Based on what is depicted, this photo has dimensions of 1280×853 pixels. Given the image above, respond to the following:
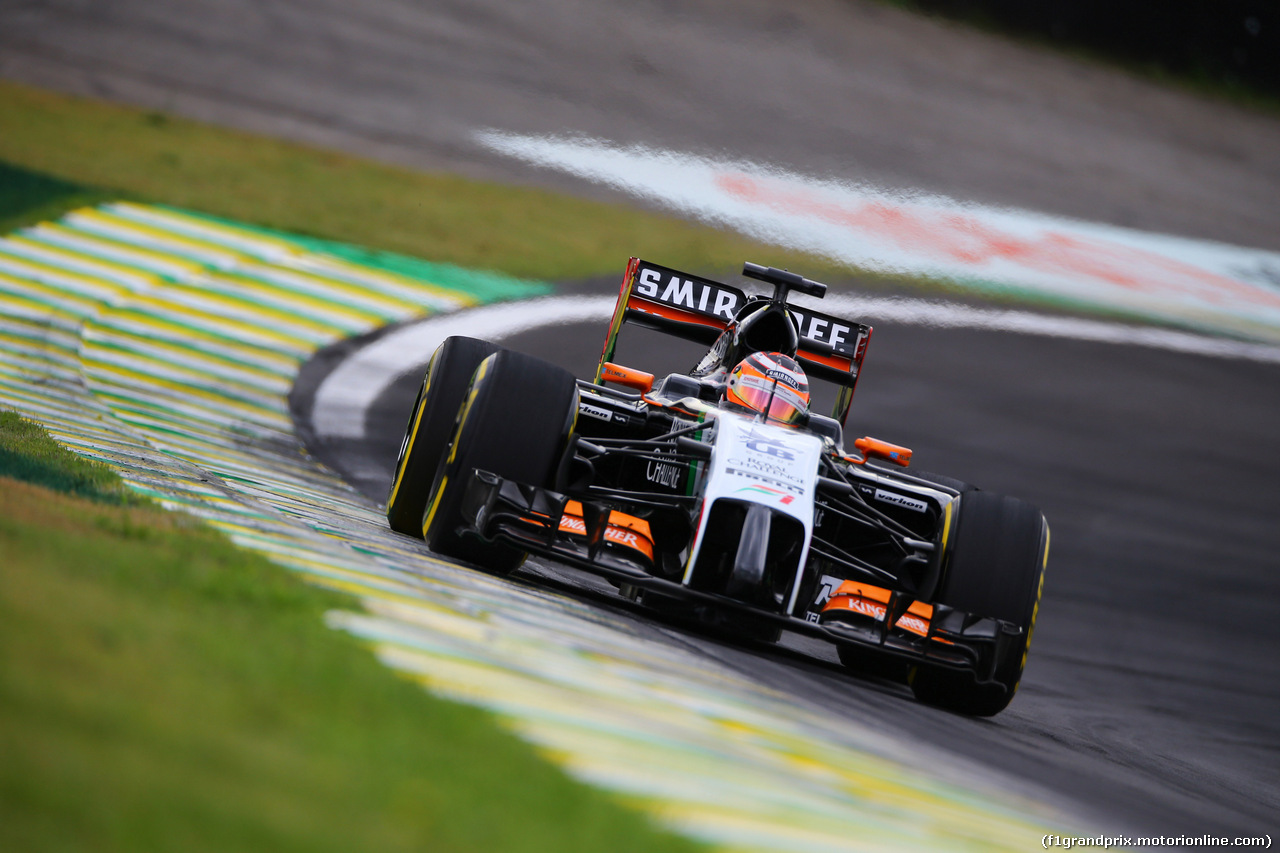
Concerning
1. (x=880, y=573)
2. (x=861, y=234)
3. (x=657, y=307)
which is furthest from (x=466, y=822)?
(x=861, y=234)

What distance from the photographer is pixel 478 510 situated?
21.5ft

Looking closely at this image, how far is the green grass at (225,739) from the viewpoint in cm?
254

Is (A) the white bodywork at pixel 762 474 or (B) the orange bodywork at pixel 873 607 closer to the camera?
(A) the white bodywork at pixel 762 474

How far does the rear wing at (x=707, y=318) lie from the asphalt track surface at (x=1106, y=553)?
6.27ft

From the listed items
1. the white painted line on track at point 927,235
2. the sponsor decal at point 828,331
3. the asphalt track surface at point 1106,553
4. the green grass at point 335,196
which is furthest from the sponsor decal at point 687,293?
the white painted line on track at point 927,235

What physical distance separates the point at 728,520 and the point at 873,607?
0.84m

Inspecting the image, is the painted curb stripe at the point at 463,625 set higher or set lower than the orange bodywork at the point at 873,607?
lower

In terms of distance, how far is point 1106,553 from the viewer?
1188 centimetres

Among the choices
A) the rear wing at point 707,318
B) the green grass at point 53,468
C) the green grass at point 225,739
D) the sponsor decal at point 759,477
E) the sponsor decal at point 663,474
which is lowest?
the green grass at point 53,468

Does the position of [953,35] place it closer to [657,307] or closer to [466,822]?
[657,307]

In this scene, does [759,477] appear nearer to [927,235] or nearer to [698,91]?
[927,235]

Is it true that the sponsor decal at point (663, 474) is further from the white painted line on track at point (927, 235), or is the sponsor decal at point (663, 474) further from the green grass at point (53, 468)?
the white painted line on track at point (927, 235)

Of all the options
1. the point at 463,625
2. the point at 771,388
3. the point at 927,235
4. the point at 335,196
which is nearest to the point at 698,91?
the point at 927,235

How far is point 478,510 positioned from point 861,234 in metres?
13.3
